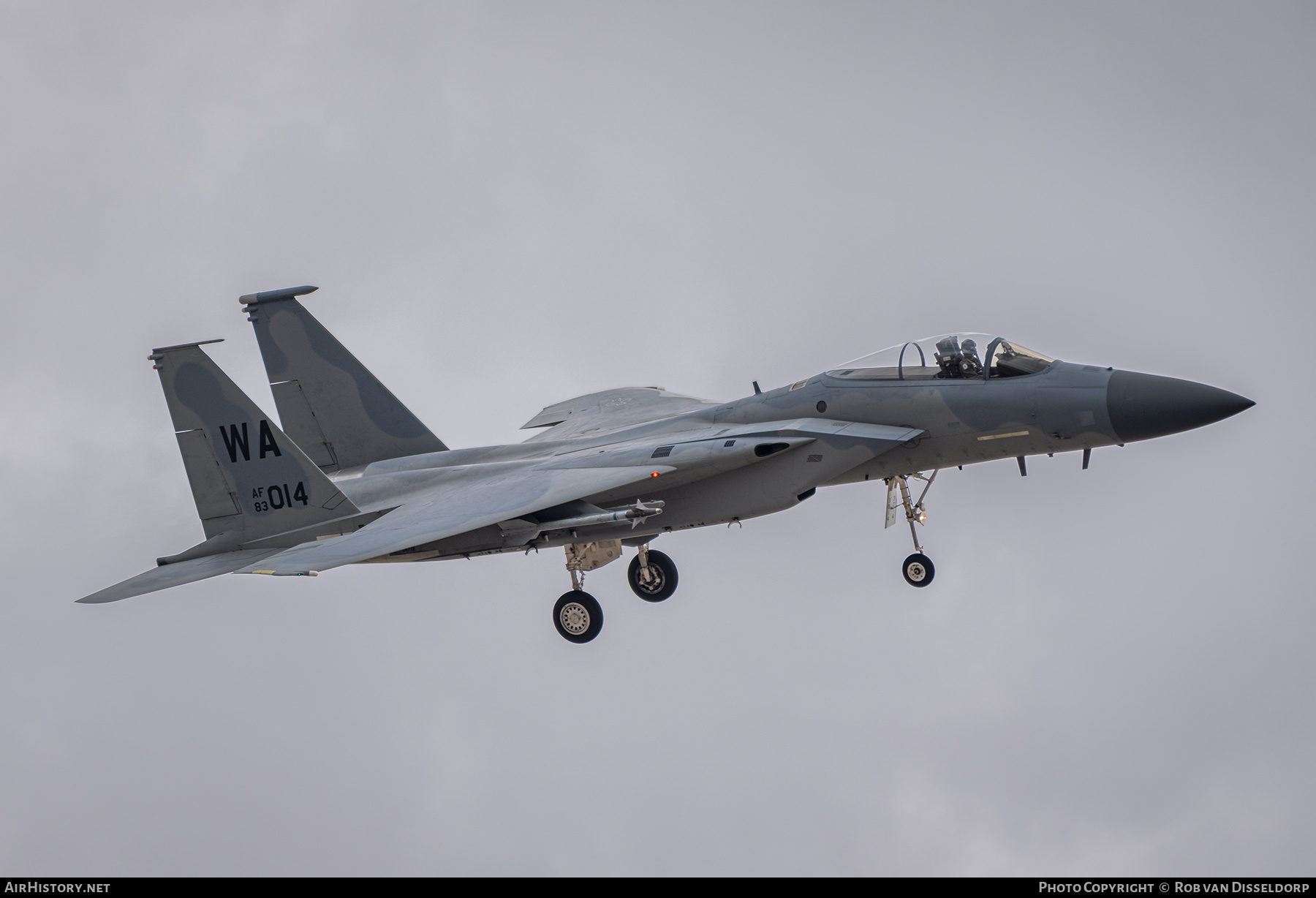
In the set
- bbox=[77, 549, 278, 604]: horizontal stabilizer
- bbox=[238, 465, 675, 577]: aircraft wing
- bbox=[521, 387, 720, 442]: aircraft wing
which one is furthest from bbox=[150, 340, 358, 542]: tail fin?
bbox=[521, 387, 720, 442]: aircraft wing

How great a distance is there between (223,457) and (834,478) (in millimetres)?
7339

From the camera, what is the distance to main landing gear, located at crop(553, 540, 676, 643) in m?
17.7

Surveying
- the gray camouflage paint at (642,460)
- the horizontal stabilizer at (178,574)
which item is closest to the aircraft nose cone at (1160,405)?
the gray camouflage paint at (642,460)

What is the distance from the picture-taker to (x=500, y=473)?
18.2 m

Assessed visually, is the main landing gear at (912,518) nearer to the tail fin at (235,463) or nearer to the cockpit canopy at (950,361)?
the cockpit canopy at (950,361)

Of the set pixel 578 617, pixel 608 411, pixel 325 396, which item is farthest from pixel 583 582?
pixel 325 396

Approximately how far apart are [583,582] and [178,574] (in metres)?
4.82

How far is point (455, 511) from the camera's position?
1672 centimetres

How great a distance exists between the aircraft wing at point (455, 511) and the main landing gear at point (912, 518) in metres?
2.97

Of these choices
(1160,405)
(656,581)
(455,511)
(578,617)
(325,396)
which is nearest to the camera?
(1160,405)

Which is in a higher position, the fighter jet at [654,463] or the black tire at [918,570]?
the fighter jet at [654,463]

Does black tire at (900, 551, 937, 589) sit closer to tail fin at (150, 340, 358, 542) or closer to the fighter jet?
the fighter jet

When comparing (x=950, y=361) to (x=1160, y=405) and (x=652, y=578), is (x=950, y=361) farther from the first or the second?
(x=652, y=578)

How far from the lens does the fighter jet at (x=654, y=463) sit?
16047 millimetres
